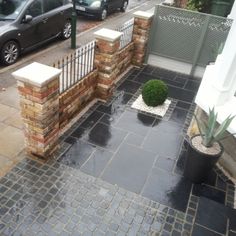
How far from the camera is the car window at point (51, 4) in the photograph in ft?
29.6

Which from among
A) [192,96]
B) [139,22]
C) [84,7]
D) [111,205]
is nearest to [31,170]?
[111,205]

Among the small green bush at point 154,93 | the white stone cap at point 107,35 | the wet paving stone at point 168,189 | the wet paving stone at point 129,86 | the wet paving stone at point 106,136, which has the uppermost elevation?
the white stone cap at point 107,35

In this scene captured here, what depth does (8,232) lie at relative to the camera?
3693mm

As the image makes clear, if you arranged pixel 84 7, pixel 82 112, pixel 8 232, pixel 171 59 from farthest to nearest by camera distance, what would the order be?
pixel 84 7 → pixel 171 59 → pixel 82 112 → pixel 8 232

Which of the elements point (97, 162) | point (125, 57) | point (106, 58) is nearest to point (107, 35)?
point (106, 58)

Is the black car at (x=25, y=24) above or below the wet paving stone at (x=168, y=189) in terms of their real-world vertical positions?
above

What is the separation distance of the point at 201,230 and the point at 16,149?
325 cm

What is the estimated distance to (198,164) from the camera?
4.57 metres

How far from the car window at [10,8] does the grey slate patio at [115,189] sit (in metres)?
4.22

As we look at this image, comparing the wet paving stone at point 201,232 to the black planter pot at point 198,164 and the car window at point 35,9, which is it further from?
the car window at point 35,9

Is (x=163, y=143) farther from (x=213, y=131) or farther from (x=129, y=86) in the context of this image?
(x=129, y=86)

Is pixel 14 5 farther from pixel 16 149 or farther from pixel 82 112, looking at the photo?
pixel 16 149

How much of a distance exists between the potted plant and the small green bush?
198 cm

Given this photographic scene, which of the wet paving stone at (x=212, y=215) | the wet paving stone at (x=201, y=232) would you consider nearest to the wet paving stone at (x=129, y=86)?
the wet paving stone at (x=212, y=215)
